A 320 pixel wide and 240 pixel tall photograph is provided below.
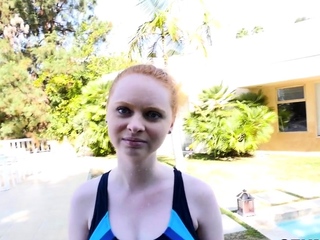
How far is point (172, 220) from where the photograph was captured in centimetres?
91

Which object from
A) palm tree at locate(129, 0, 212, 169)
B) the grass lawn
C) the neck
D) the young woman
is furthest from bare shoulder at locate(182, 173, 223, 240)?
palm tree at locate(129, 0, 212, 169)

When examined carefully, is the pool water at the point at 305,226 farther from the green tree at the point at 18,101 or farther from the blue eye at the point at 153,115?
the green tree at the point at 18,101

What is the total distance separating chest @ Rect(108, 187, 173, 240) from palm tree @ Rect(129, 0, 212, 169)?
6.35 meters

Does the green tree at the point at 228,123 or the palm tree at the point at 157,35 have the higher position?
the palm tree at the point at 157,35

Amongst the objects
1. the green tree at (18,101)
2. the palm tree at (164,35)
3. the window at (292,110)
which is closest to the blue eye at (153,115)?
the palm tree at (164,35)

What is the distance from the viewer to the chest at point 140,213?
90 centimetres

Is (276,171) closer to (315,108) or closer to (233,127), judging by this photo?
(233,127)

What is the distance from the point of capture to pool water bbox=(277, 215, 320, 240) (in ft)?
15.2

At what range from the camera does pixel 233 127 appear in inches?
410

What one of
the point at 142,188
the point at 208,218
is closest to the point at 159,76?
the point at 142,188

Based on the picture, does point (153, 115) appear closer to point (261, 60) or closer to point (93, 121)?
point (261, 60)

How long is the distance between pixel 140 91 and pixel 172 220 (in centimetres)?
38

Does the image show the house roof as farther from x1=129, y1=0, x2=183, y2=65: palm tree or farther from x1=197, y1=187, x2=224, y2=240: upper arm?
x1=197, y1=187, x2=224, y2=240: upper arm

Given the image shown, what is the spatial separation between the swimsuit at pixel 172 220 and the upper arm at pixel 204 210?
0.9 inches
